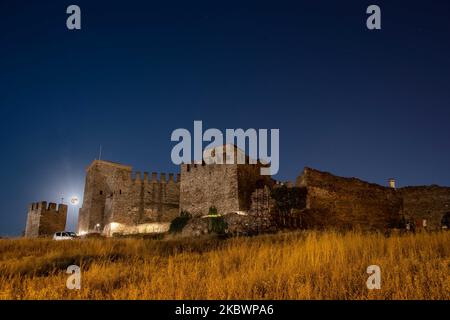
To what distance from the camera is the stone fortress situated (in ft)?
70.1

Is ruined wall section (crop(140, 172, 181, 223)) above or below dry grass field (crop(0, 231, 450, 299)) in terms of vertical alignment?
above

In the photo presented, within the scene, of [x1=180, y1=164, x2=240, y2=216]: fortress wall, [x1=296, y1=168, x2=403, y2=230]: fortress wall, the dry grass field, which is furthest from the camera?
[x1=180, y1=164, x2=240, y2=216]: fortress wall

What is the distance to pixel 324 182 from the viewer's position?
2170 cm

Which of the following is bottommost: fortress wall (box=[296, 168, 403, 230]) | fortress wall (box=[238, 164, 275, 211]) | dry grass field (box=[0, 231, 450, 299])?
dry grass field (box=[0, 231, 450, 299])

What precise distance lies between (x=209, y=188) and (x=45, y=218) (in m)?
25.1

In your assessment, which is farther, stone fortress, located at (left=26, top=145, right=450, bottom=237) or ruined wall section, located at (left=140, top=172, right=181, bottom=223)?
ruined wall section, located at (left=140, top=172, right=181, bottom=223)

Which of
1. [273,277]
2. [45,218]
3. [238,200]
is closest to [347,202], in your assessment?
[238,200]

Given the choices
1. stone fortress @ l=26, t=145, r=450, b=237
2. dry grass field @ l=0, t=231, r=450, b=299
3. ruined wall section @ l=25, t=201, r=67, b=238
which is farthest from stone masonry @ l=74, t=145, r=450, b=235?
dry grass field @ l=0, t=231, r=450, b=299

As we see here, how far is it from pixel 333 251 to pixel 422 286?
9.88 feet

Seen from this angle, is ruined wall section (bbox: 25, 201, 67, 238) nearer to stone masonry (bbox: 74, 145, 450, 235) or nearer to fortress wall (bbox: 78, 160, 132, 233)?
stone masonry (bbox: 74, 145, 450, 235)

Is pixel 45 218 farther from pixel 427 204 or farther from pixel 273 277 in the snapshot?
pixel 273 277

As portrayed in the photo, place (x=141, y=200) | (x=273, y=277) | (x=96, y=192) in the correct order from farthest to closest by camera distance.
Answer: (x=96, y=192)
(x=141, y=200)
(x=273, y=277)

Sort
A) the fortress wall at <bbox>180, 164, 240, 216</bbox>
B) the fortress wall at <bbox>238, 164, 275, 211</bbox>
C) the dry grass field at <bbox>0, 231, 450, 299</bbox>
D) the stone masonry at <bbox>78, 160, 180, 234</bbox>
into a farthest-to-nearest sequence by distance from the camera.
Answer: the stone masonry at <bbox>78, 160, 180, 234</bbox>, the fortress wall at <bbox>180, 164, 240, 216</bbox>, the fortress wall at <bbox>238, 164, 275, 211</bbox>, the dry grass field at <bbox>0, 231, 450, 299</bbox>

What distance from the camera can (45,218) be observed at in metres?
44.0
